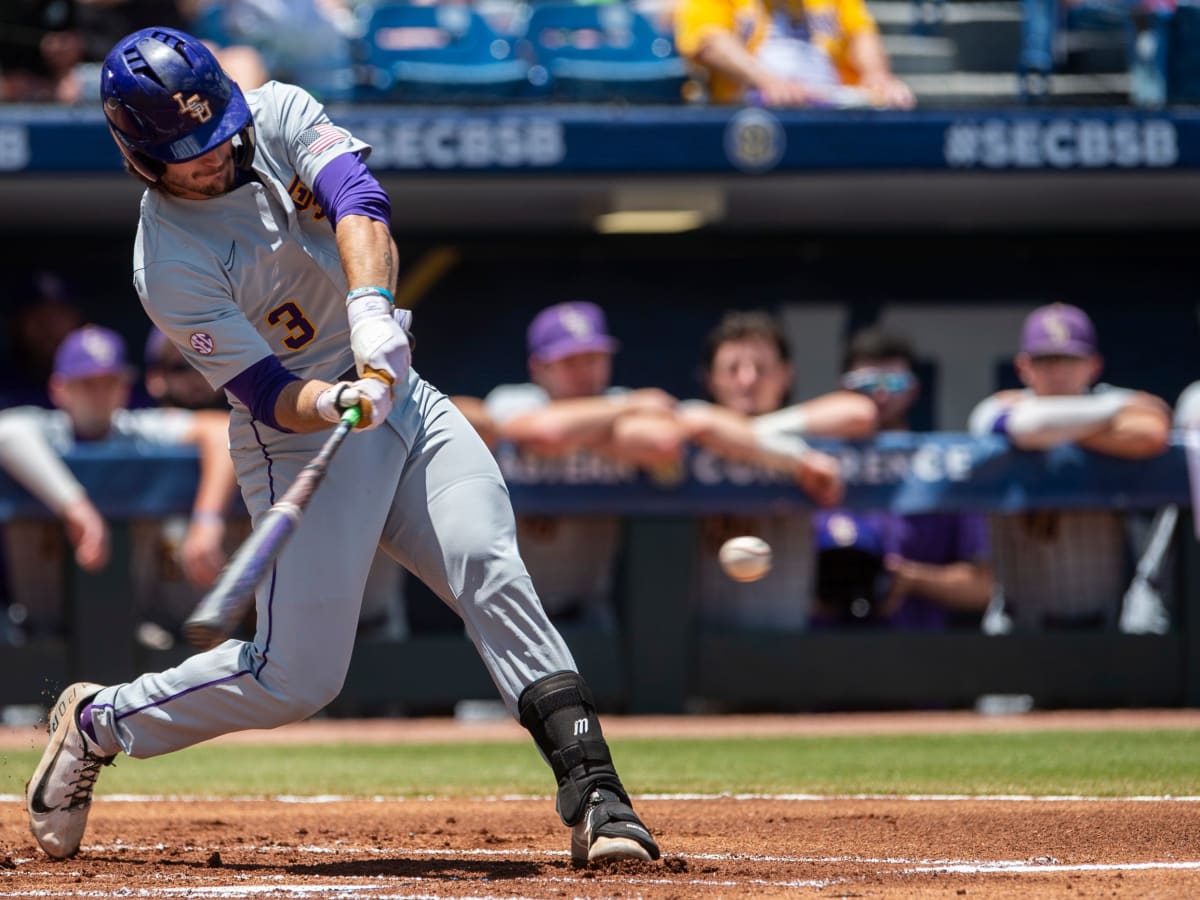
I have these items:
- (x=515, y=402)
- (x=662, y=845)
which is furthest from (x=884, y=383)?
(x=662, y=845)

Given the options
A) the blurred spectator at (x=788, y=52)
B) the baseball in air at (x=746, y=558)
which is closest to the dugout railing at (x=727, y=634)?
the baseball in air at (x=746, y=558)

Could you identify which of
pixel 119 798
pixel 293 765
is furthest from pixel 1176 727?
pixel 119 798

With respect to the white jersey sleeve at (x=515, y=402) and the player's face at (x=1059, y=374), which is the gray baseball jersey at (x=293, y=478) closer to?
the white jersey sleeve at (x=515, y=402)

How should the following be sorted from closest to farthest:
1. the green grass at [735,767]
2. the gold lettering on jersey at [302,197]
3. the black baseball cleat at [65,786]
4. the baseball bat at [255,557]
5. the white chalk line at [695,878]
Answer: the baseball bat at [255,557] < the white chalk line at [695,878] < the gold lettering on jersey at [302,197] < the black baseball cleat at [65,786] < the green grass at [735,767]

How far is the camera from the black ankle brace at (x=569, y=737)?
135 inches

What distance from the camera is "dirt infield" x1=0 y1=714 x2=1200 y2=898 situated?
10.6 feet

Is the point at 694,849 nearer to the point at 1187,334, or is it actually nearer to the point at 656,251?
the point at 656,251

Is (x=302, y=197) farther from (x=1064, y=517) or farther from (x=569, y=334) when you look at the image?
(x=1064, y=517)

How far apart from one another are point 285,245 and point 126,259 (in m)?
6.05

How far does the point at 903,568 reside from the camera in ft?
23.2

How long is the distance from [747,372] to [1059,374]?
1222 millimetres

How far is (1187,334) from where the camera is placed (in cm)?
941

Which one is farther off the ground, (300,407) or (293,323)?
(293,323)

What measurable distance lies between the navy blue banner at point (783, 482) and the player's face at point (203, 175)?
343cm
